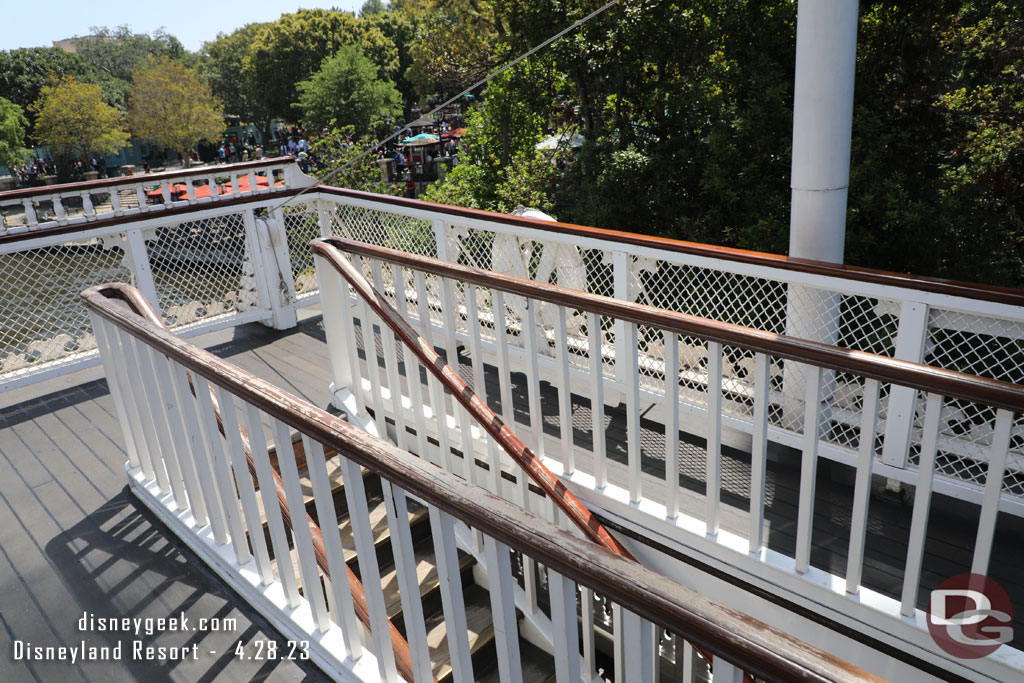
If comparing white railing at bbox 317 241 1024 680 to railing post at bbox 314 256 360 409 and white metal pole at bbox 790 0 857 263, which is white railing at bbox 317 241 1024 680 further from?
white metal pole at bbox 790 0 857 263

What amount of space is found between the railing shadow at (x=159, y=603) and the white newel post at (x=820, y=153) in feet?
7.80

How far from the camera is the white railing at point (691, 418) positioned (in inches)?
78.4

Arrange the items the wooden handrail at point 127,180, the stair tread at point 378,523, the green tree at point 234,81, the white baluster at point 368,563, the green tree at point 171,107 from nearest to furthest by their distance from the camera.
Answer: the white baluster at point 368,563, the stair tread at point 378,523, the wooden handrail at point 127,180, the green tree at point 171,107, the green tree at point 234,81

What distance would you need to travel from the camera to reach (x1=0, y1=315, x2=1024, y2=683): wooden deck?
2191mm

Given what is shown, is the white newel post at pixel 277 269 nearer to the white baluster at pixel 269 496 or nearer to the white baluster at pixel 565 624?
the white baluster at pixel 269 496

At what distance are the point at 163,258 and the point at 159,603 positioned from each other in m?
3.68

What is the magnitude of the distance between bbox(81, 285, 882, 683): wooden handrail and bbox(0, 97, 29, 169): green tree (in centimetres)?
3710

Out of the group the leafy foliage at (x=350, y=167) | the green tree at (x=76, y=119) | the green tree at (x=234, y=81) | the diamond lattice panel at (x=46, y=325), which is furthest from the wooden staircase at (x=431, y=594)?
the green tree at (x=234, y=81)

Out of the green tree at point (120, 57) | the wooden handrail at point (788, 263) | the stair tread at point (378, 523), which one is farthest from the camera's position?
the green tree at point (120, 57)

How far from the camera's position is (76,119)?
31.9 meters

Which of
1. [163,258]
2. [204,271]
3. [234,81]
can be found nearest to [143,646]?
[204,271]

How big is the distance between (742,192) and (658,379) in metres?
4.59

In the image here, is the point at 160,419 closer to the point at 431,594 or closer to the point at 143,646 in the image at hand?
the point at 143,646

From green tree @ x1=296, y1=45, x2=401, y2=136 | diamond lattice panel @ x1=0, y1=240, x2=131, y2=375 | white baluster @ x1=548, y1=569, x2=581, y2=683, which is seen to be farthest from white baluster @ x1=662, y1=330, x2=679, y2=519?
green tree @ x1=296, y1=45, x2=401, y2=136
